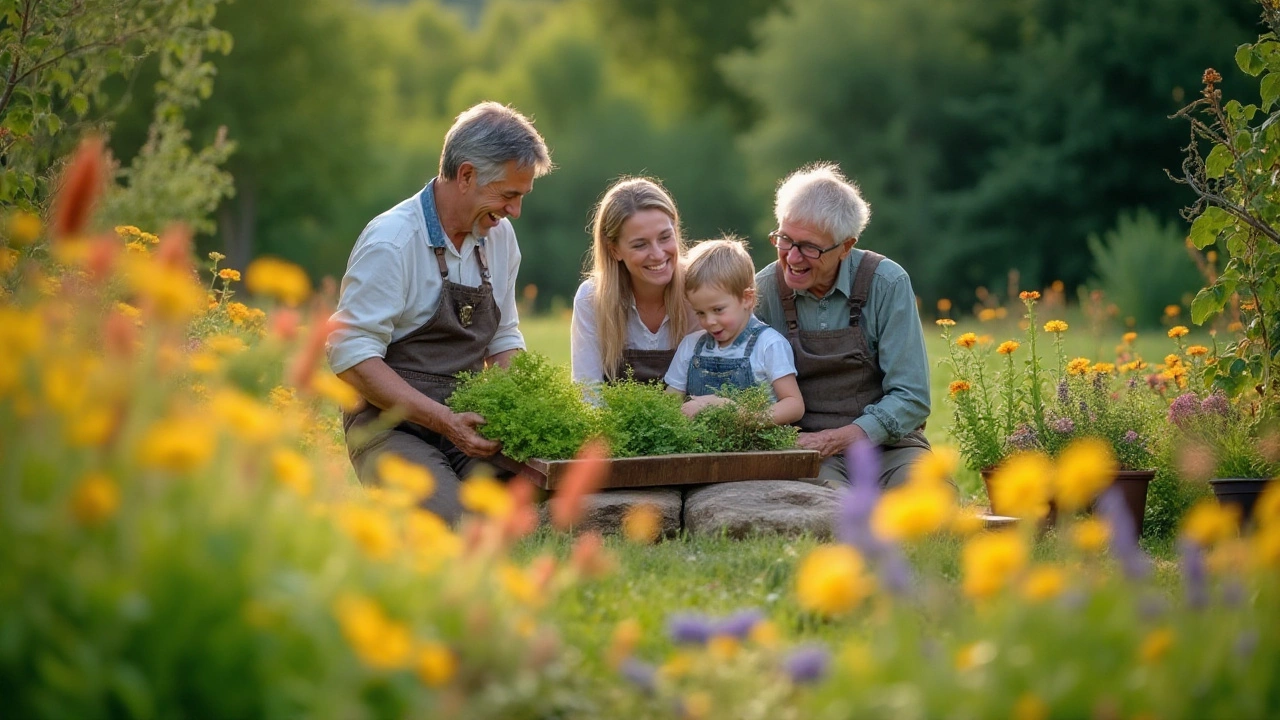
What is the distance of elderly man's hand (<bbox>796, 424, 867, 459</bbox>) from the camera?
5.50 m

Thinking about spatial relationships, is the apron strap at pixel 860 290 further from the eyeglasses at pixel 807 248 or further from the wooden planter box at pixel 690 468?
the wooden planter box at pixel 690 468

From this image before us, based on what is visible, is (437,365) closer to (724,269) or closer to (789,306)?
(724,269)

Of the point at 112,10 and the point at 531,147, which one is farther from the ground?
the point at 112,10

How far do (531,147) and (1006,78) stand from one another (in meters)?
27.6

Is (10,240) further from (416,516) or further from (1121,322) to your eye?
(1121,322)

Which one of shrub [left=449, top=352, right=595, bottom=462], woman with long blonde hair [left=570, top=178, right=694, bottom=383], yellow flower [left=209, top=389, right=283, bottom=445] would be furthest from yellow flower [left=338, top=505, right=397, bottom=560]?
woman with long blonde hair [left=570, top=178, right=694, bottom=383]

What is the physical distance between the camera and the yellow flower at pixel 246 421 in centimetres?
218

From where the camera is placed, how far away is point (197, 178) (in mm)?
11430

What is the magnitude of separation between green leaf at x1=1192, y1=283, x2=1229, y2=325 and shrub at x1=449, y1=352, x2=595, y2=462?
9.20 feet

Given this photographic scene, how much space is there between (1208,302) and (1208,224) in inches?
14.2

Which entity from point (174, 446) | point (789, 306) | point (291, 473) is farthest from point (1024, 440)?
point (174, 446)

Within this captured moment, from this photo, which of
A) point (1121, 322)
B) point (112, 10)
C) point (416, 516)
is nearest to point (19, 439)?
point (416, 516)

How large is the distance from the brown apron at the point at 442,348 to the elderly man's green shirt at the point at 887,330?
1.42m

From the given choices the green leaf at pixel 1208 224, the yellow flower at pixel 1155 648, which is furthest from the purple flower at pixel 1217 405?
the yellow flower at pixel 1155 648
